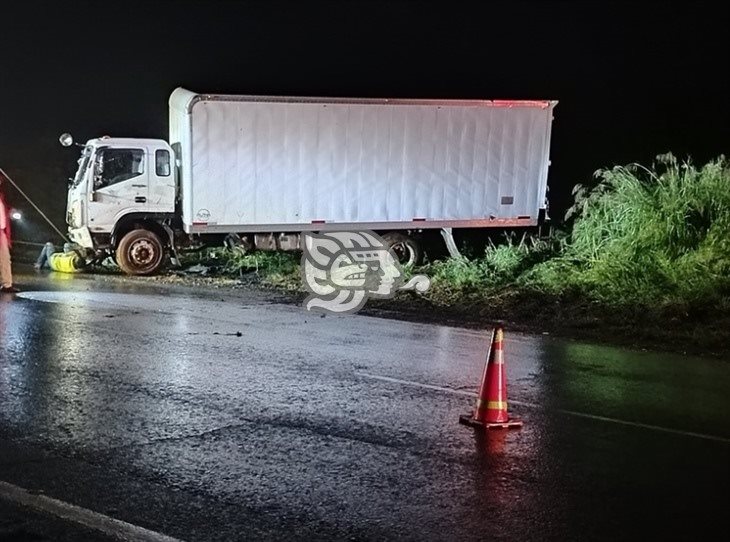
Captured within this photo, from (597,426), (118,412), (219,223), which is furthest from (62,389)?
(219,223)

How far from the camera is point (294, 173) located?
17500 mm

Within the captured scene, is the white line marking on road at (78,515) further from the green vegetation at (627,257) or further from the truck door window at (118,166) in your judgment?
the truck door window at (118,166)

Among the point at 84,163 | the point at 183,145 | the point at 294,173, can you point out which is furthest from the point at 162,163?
the point at 294,173

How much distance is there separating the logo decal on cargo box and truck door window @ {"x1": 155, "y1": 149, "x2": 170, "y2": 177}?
3.04m

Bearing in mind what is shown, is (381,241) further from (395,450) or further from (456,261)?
(395,450)

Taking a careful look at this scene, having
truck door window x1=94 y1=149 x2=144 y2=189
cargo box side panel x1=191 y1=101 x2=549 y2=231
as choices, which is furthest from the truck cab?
cargo box side panel x1=191 y1=101 x2=549 y2=231

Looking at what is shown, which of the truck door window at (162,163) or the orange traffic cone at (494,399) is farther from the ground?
the truck door window at (162,163)

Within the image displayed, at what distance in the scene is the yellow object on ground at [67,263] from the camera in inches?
709

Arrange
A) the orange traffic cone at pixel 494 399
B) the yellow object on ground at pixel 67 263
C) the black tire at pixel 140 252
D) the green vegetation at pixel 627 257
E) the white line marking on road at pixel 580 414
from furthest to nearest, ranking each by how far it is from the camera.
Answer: the yellow object on ground at pixel 67 263 → the black tire at pixel 140 252 → the green vegetation at pixel 627 257 → the orange traffic cone at pixel 494 399 → the white line marking on road at pixel 580 414

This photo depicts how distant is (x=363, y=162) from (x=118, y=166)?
4.76m

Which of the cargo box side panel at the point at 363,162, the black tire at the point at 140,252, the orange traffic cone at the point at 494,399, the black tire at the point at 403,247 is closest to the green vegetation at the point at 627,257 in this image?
the black tire at the point at 403,247

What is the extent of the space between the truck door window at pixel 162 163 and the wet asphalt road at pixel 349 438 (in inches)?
262

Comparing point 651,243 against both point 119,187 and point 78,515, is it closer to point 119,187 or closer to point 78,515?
point 119,187

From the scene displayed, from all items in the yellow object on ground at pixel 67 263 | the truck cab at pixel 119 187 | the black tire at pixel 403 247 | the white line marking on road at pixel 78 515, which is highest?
the truck cab at pixel 119 187
